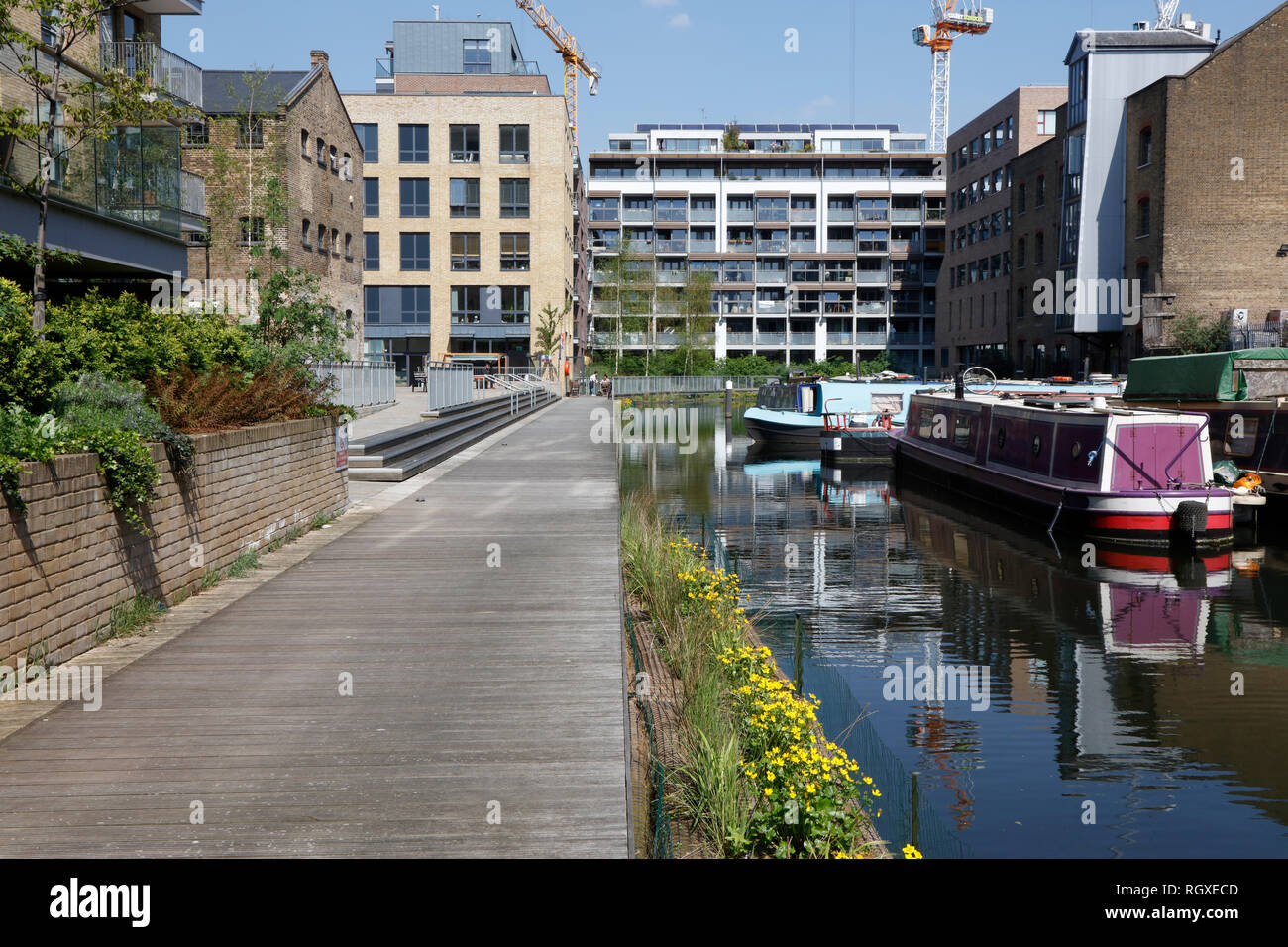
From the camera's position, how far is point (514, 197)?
65.3 metres

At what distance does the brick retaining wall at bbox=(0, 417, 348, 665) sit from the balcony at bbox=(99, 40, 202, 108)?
49.2 feet

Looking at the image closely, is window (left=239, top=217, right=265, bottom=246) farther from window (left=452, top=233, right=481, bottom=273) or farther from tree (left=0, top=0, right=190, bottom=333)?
window (left=452, top=233, right=481, bottom=273)

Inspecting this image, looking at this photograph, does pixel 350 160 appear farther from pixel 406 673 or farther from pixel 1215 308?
pixel 406 673

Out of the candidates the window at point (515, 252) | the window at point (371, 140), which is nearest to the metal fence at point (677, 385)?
the window at point (515, 252)

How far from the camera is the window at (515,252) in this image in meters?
65.3

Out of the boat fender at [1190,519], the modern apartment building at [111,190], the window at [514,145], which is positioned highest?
the window at [514,145]

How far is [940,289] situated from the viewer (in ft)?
249

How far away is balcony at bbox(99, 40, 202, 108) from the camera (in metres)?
24.5

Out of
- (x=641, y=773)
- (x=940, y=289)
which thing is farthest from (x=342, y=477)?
(x=940, y=289)

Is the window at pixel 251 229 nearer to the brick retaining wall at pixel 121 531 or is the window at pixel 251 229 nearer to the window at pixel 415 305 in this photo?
the window at pixel 415 305

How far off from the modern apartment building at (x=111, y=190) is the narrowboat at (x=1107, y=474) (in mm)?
17483

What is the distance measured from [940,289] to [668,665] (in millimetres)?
70575

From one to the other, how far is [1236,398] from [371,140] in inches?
2047

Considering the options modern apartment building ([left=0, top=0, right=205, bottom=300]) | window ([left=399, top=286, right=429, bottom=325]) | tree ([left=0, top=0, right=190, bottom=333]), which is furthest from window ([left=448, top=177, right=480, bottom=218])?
tree ([left=0, top=0, right=190, bottom=333])
